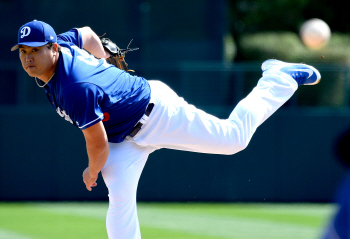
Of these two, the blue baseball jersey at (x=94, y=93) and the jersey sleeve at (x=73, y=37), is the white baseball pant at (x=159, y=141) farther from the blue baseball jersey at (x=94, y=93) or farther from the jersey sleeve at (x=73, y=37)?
the jersey sleeve at (x=73, y=37)

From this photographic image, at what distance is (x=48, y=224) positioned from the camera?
8.40 metres

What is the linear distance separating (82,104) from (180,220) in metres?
5.06

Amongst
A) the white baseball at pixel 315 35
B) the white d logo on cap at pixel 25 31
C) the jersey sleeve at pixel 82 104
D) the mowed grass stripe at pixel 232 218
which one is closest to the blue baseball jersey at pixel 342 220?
the jersey sleeve at pixel 82 104

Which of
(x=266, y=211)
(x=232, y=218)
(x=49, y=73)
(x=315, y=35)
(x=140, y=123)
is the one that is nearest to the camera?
(x=49, y=73)

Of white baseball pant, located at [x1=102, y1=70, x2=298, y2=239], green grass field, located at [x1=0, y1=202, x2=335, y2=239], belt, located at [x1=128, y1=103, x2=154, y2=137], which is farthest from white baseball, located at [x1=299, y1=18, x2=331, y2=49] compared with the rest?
belt, located at [x1=128, y1=103, x2=154, y2=137]

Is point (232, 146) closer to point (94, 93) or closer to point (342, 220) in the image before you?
point (94, 93)

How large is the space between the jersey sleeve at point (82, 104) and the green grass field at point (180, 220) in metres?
3.53

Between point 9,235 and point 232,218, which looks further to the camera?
point 232,218

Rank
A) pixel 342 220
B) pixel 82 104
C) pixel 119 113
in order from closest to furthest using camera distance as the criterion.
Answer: pixel 342 220 < pixel 82 104 < pixel 119 113

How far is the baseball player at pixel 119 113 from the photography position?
4203 millimetres

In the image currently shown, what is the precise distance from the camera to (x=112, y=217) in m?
4.65

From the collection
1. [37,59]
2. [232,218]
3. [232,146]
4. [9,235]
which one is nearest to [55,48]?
[37,59]

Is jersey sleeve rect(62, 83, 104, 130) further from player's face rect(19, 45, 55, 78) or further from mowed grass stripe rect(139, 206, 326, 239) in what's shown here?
mowed grass stripe rect(139, 206, 326, 239)

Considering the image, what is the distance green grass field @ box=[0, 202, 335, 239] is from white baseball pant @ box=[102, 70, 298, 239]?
2439 millimetres
